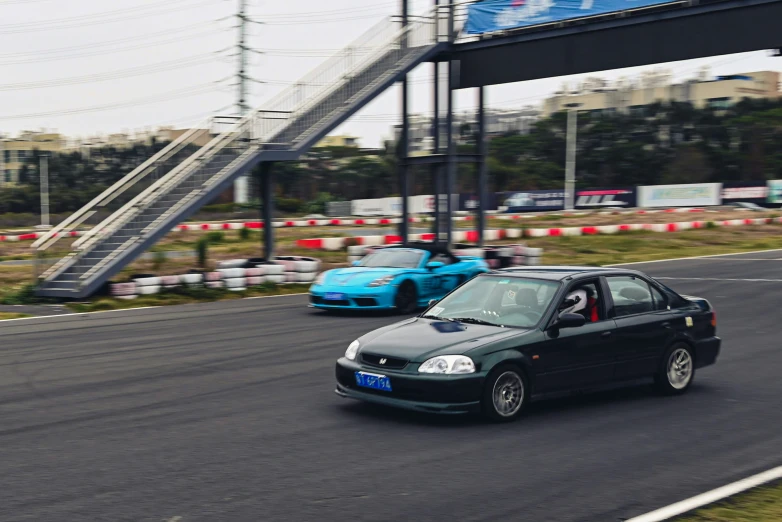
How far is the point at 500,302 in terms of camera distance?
870 centimetres

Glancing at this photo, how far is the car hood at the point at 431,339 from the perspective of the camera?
7.79 meters

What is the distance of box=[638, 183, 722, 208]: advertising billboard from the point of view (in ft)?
192

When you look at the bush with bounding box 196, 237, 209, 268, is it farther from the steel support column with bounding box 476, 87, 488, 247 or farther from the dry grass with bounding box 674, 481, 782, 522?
the dry grass with bounding box 674, 481, 782, 522

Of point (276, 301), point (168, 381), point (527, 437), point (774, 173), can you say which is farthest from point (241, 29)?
point (774, 173)

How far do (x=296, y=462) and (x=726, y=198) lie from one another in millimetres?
56043

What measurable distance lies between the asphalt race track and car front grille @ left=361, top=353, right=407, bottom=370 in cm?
50

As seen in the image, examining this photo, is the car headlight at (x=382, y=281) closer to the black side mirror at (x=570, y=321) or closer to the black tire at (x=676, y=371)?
the black tire at (x=676, y=371)

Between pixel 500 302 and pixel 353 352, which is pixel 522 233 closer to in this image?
pixel 500 302

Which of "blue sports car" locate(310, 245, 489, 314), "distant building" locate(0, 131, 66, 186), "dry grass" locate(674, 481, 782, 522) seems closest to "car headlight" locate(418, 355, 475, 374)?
"dry grass" locate(674, 481, 782, 522)

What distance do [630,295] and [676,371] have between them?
96 cm

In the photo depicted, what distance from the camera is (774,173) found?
77.8 metres

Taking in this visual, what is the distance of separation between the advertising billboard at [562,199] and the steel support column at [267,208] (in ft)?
140

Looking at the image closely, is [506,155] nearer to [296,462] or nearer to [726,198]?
[726,198]

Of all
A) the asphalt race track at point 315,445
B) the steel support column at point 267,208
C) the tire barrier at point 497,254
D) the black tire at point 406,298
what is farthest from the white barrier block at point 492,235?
the asphalt race track at point 315,445
